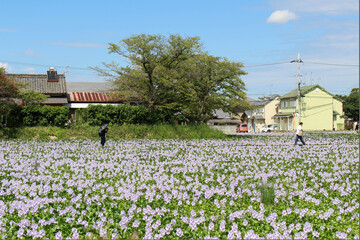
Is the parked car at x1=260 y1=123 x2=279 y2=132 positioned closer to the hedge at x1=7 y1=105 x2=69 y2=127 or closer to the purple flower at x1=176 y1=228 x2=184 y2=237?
the hedge at x1=7 y1=105 x2=69 y2=127

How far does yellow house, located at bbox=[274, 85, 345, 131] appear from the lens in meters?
67.8

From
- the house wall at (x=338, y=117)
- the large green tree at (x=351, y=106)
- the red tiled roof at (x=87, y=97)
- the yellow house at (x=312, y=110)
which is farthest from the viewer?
the large green tree at (x=351, y=106)

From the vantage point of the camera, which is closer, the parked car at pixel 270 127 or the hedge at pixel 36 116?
the hedge at pixel 36 116

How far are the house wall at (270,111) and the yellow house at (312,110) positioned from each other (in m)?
3.34

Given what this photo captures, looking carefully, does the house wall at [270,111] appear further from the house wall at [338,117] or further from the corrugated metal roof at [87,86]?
the corrugated metal roof at [87,86]

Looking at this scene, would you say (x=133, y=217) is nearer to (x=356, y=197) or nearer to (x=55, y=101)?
(x=356, y=197)

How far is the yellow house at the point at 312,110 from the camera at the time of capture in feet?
222

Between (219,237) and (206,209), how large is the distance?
144cm

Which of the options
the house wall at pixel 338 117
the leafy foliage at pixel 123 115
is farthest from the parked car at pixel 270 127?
the leafy foliage at pixel 123 115

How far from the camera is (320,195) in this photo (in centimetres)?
829

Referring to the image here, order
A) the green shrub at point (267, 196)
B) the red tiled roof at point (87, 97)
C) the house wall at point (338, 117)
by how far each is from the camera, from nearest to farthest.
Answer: the green shrub at point (267, 196), the red tiled roof at point (87, 97), the house wall at point (338, 117)

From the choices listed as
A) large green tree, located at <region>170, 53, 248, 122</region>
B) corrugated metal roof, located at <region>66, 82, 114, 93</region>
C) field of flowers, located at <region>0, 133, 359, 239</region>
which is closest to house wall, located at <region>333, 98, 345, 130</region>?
large green tree, located at <region>170, 53, 248, 122</region>

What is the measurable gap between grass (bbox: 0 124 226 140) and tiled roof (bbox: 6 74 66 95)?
22.1m

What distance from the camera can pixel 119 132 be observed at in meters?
28.1
